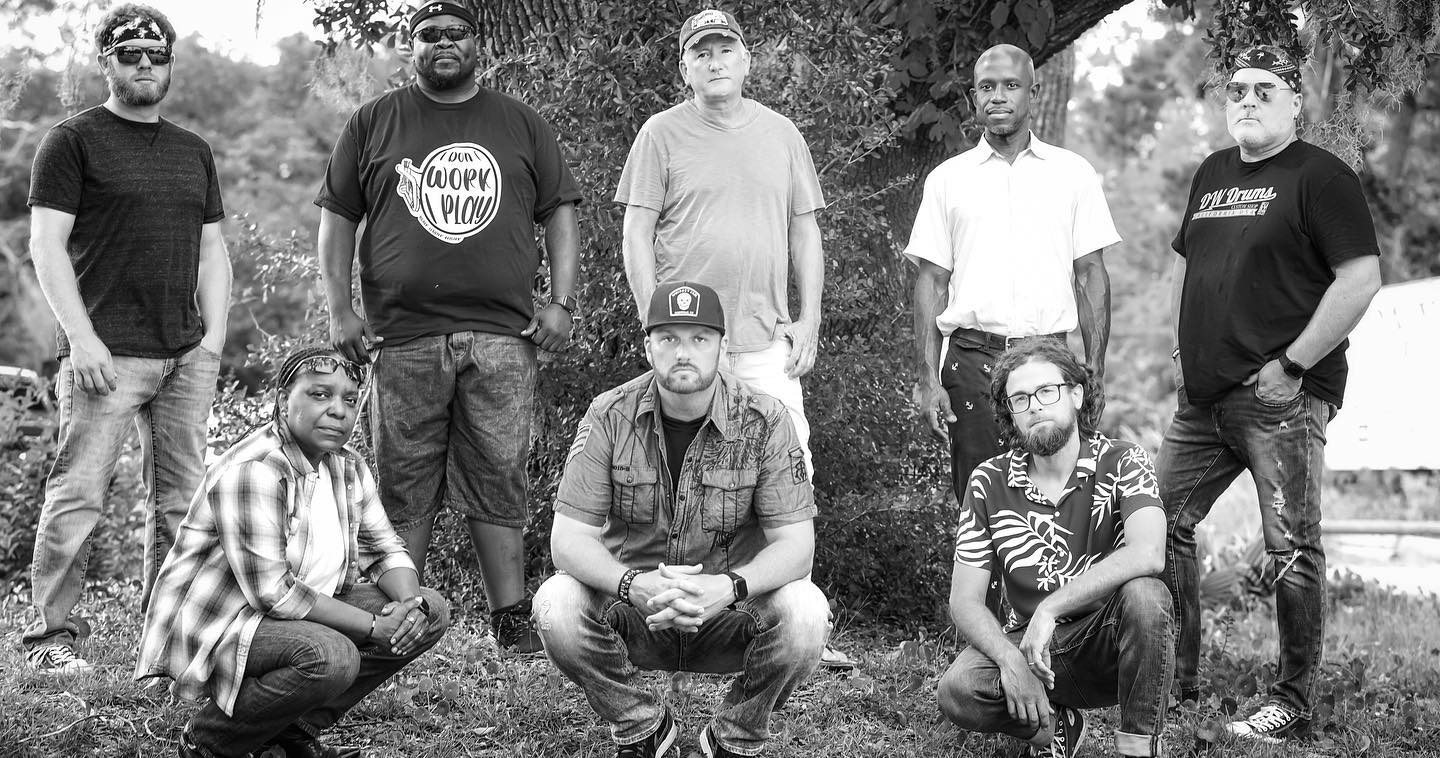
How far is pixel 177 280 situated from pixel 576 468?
181cm

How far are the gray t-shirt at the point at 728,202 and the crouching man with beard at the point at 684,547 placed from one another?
1.77 ft

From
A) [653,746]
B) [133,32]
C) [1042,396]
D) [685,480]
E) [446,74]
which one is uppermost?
[133,32]

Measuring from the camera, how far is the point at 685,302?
4.01 metres

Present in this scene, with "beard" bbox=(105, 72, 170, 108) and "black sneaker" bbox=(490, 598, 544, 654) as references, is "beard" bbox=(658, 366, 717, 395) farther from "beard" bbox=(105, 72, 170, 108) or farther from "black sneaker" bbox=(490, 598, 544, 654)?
"beard" bbox=(105, 72, 170, 108)

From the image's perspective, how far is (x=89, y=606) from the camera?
245 inches

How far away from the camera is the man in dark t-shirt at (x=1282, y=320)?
454 cm

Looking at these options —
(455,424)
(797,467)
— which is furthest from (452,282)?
(797,467)

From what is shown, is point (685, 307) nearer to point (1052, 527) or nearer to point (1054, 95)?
point (1052, 527)

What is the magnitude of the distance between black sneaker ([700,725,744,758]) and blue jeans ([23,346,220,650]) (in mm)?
2182

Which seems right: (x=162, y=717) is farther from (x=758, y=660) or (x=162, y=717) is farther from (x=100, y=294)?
(x=758, y=660)

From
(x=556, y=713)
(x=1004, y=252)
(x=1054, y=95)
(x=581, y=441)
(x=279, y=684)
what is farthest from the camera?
(x=1054, y=95)

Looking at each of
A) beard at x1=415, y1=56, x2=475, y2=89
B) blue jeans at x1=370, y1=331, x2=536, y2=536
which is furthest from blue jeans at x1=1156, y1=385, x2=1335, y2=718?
beard at x1=415, y1=56, x2=475, y2=89

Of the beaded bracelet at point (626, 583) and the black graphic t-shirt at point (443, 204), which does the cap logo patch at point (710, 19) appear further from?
the beaded bracelet at point (626, 583)

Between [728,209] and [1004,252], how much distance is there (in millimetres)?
1010
